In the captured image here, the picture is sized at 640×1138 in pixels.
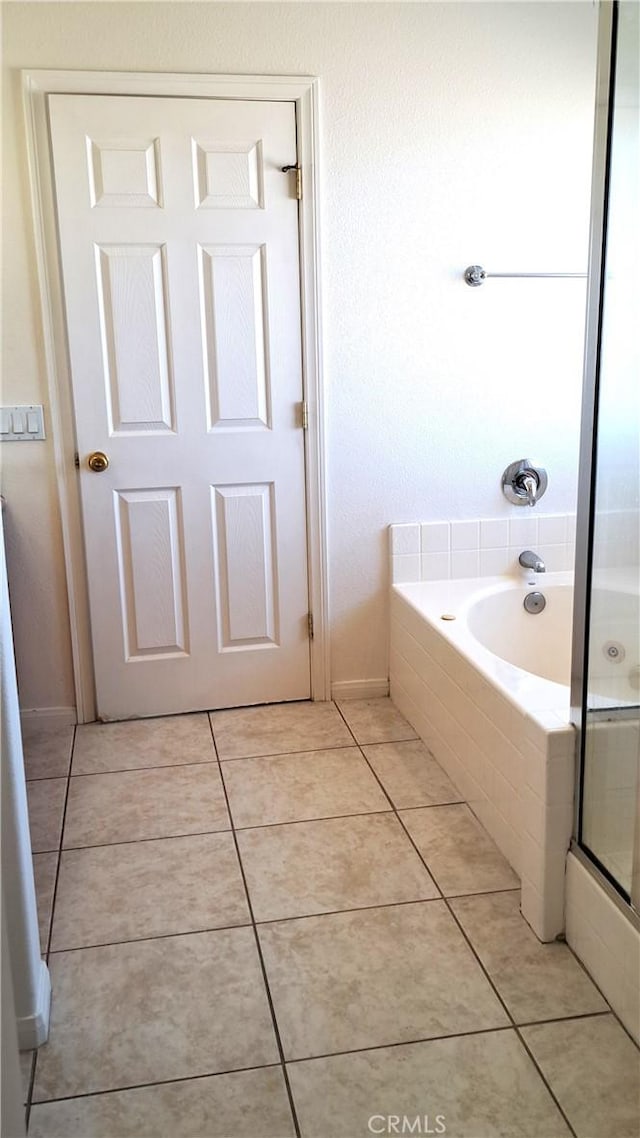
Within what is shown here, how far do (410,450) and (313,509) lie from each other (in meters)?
0.39

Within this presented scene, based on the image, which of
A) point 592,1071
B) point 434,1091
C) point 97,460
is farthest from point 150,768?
point 592,1071

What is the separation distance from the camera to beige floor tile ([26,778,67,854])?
8.07ft

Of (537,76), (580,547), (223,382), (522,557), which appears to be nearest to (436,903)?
(580,547)

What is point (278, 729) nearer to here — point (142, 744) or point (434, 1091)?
point (142, 744)

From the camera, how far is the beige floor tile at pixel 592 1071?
1555mm

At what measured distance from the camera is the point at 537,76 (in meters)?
3.04

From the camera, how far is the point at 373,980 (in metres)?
1.89

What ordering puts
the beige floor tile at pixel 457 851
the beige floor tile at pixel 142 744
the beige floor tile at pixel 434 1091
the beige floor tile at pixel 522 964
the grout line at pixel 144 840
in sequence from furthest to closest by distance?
the beige floor tile at pixel 142 744
the grout line at pixel 144 840
the beige floor tile at pixel 457 851
the beige floor tile at pixel 522 964
the beige floor tile at pixel 434 1091

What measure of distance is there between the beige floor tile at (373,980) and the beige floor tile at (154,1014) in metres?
0.06

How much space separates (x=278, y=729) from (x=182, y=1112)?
5.24 feet

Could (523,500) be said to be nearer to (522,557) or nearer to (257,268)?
(522,557)

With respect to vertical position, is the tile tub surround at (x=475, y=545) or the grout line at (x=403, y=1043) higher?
the tile tub surround at (x=475, y=545)

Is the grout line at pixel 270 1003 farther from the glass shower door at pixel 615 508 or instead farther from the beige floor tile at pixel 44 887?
the glass shower door at pixel 615 508

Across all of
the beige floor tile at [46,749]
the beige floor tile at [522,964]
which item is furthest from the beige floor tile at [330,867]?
the beige floor tile at [46,749]
